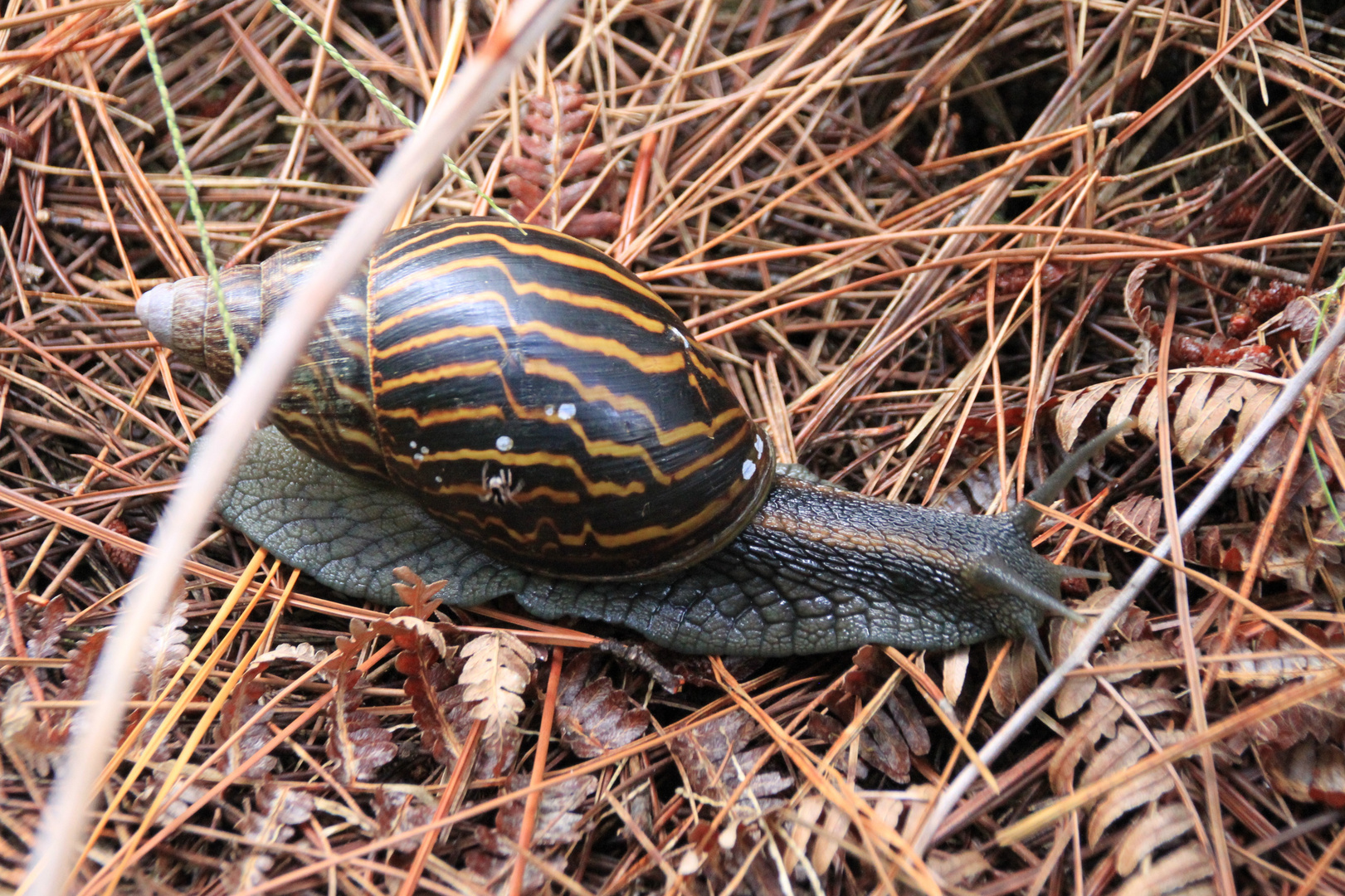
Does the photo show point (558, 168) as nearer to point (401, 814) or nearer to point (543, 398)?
point (543, 398)

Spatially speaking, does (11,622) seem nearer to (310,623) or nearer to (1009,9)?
(310,623)

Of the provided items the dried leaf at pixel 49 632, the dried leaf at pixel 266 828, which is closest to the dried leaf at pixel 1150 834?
the dried leaf at pixel 266 828

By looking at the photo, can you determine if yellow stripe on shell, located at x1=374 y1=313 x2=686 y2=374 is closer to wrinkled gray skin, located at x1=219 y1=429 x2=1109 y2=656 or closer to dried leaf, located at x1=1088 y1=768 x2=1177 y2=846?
wrinkled gray skin, located at x1=219 y1=429 x2=1109 y2=656

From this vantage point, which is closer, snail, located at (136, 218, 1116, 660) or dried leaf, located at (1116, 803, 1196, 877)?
dried leaf, located at (1116, 803, 1196, 877)

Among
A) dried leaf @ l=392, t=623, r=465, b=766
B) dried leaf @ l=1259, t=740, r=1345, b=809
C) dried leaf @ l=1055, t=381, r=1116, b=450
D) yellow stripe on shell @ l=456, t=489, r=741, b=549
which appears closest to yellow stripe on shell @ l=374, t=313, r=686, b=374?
yellow stripe on shell @ l=456, t=489, r=741, b=549

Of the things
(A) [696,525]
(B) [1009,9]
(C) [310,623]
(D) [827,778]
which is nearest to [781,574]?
(A) [696,525]

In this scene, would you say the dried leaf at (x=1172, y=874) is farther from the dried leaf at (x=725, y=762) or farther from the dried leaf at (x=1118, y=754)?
the dried leaf at (x=725, y=762)
